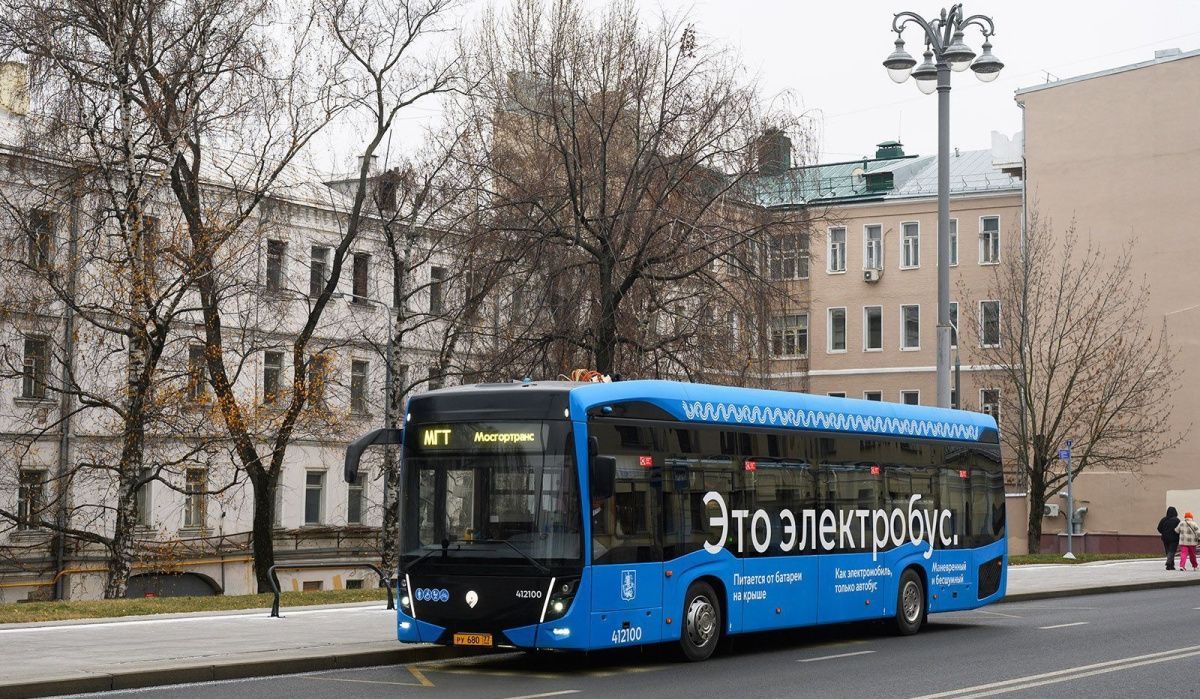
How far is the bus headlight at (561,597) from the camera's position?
15.4 meters

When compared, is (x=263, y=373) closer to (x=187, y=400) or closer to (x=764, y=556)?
(x=187, y=400)

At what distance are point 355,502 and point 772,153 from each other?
34.2 meters

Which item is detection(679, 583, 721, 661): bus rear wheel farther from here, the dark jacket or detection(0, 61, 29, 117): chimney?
the dark jacket

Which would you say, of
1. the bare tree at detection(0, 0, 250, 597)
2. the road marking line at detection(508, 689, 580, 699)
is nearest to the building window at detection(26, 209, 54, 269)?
the bare tree at detection(0, 0, 250, 597)

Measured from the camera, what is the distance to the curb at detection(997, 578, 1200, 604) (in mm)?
28953

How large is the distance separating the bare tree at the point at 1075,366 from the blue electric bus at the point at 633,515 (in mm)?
32523

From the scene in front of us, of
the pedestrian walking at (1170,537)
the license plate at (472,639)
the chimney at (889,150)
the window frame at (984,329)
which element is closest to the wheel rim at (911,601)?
the license plate at (472,639)

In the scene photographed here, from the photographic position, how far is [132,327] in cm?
2938

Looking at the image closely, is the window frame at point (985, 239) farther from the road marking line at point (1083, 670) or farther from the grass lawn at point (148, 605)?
the road marking line at point (1083, 670)

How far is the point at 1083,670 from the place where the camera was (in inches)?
618

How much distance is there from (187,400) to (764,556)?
15.9 metres

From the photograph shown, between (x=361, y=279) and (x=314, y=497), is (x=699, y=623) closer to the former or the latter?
(x=361, y=279)

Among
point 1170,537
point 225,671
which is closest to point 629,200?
point 225,671

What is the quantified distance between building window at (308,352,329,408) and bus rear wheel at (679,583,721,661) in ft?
56.1
